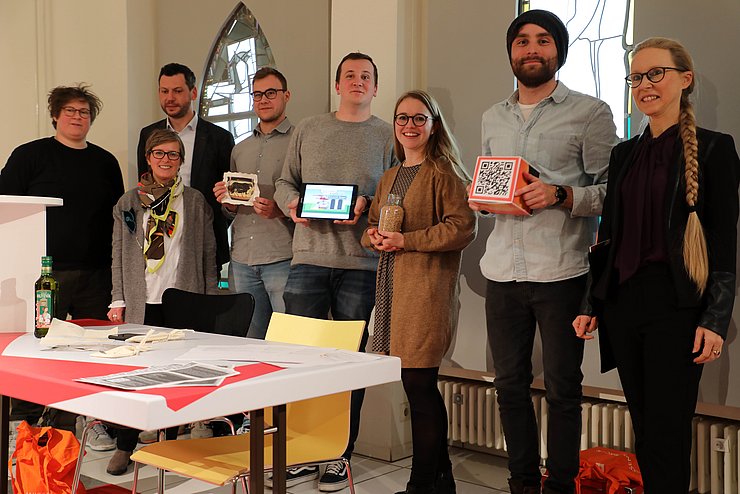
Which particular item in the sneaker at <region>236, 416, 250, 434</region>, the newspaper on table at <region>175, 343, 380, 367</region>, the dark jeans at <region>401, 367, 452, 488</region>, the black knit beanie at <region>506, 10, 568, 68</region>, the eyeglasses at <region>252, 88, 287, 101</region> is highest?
the black knit beanie at <region>506, 10, 568, 68</region>

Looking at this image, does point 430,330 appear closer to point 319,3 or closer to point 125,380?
point 125,380

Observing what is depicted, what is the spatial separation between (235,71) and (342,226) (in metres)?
2.02

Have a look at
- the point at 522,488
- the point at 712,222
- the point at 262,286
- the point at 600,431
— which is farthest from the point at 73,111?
the point at 712,222

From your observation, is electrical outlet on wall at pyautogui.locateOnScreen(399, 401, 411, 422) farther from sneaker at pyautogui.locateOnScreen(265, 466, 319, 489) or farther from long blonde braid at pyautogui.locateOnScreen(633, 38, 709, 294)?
long blonde braid at pyautogui.locateOnScreen(633, 38, 709, 294)

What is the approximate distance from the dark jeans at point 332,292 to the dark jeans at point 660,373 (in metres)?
1.43

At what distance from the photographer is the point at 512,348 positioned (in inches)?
126

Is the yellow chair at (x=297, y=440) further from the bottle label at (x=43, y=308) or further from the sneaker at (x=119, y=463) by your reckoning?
the sneaker at (x=119, y=463)

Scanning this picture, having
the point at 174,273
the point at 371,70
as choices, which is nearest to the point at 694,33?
the point at 371,70

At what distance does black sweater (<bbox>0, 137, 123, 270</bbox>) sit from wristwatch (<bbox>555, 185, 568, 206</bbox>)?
2.65 meters

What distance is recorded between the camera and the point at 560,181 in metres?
3.16

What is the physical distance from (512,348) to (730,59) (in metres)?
1.49

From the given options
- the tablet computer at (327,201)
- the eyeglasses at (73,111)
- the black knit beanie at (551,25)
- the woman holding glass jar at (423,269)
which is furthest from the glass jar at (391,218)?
the eyeglasses at (73,111)

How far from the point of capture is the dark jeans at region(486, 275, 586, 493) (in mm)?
3039

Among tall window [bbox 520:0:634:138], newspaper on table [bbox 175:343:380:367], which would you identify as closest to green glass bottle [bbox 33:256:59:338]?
newspaper on table [bbox 175:343:380:367]
